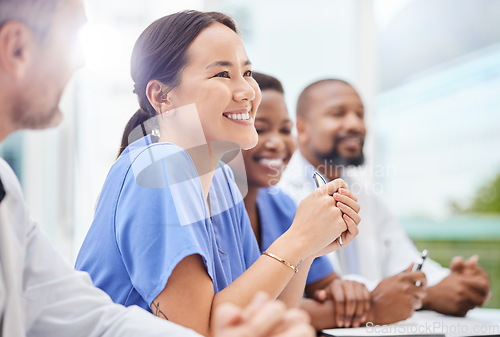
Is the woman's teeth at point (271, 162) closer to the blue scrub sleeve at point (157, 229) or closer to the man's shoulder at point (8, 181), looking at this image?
the blue scrub sleeve at point (157, 229)

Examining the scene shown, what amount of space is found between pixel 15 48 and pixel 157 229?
9.4 inches

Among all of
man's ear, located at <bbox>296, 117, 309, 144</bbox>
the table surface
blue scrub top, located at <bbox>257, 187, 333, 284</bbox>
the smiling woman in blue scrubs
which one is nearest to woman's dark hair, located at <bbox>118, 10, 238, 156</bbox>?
the smiling woman in blue scrubs

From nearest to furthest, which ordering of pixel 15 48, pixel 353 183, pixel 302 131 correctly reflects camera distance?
pixel 15 48
pixel 302 131
pixel 353 183

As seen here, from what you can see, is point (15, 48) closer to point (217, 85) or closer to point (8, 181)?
point (8, 181)

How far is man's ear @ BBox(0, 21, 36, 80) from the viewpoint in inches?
18.2

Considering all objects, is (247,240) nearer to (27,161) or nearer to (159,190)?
(159,190)

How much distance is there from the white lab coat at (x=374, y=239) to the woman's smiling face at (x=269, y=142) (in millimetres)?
88

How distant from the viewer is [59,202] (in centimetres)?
179

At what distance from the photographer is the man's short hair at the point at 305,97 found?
1331 millimetres

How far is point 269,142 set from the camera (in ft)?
3.45

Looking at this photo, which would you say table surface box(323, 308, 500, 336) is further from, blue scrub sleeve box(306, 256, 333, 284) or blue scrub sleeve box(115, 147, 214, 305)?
blue scrub sleeve box(115, 147, 214, 305)

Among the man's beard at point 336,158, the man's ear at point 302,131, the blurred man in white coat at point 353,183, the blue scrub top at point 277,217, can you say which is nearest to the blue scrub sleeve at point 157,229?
the blue scrub top at point 277,217

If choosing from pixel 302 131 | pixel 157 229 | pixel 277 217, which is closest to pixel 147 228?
pixel 157 229

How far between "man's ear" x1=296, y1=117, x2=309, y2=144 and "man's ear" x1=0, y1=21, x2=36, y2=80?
86 centimetres
